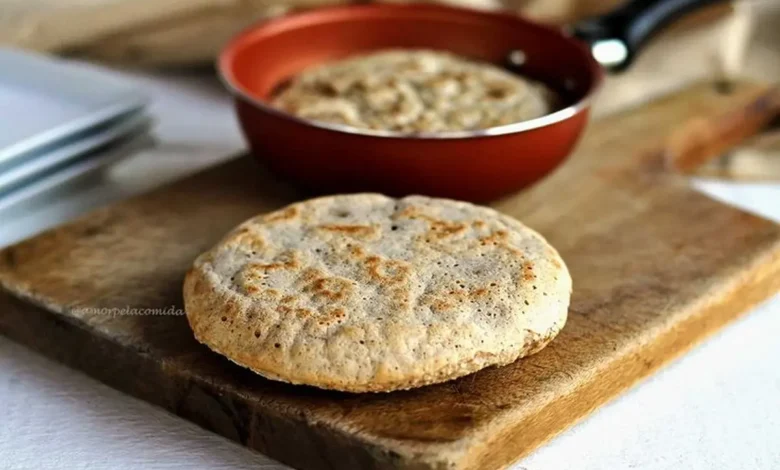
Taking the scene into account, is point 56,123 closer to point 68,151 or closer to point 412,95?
point 68,151

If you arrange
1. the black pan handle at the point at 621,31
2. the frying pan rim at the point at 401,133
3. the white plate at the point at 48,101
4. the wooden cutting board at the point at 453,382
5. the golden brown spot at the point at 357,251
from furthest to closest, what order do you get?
the black pan handle at the point at 621,31, the white plate at the point at 48,101, the frying pan rim at the point at 401,133, the golden brown spot at the point at 357,251, the wooden cutting board at the point at 453,382

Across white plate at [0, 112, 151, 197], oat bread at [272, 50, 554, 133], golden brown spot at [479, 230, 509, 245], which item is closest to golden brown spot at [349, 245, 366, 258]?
golden brown spot at [479, 230, 509, 245]

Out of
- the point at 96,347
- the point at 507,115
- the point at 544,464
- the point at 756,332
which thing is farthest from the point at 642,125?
the point at 96,347

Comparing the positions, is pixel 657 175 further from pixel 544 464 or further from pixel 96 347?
pixel 96 347

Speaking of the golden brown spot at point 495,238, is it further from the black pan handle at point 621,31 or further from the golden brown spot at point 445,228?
the black pan handle at point 621,31

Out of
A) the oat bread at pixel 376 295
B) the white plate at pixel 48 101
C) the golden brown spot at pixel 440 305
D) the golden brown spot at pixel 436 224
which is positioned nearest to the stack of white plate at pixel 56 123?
the white plate at pixel 48 101
